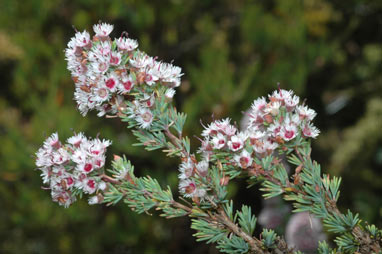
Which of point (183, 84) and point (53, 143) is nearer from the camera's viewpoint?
point (53, 143)

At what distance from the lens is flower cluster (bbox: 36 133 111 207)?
0.82 metres

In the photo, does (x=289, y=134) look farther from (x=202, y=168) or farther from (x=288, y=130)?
(x=202, y=168)

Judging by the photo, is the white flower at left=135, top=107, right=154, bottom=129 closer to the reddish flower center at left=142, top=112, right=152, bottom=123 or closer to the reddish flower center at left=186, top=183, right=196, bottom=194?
the reddish flower center at left=142, top=112, right=152, bottom=123

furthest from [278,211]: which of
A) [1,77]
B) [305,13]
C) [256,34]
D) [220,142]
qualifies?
[1,77]

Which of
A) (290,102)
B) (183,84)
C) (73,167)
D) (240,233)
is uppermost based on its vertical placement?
(183,84)

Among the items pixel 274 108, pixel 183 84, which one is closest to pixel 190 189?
pixel 274 108

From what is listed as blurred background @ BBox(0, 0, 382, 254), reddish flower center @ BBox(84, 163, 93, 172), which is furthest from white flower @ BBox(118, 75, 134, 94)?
blurred background @ BBox(0, 0, 382, 254)

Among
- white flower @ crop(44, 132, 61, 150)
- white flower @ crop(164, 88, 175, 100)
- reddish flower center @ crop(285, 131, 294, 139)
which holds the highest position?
white flower @ crop(164, 88, 175, 100)

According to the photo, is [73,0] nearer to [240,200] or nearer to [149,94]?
[240,200]

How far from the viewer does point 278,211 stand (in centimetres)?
182

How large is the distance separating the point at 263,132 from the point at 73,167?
358 millimetres

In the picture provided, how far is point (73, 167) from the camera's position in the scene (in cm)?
86

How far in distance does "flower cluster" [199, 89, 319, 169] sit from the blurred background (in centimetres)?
160

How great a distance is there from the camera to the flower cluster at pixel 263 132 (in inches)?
32.3
